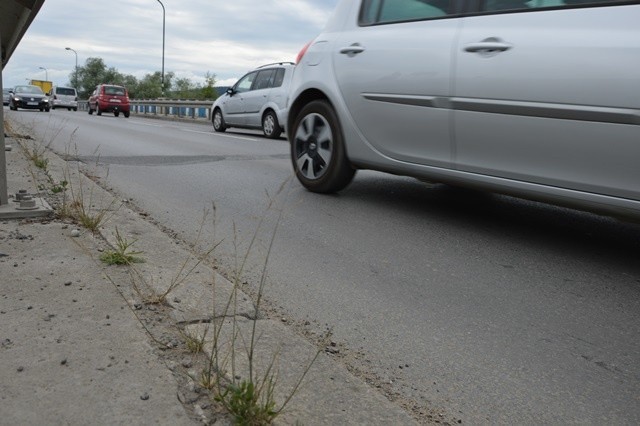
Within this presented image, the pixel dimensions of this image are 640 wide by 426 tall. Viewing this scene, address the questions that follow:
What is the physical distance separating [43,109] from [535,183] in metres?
39.3

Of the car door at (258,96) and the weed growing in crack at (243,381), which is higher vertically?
the car door at (258,96)

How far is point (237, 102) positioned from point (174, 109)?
16263 mm

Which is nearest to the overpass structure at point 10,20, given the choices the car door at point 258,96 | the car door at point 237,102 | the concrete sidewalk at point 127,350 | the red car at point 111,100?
the concrete sidewalk at point 127,350

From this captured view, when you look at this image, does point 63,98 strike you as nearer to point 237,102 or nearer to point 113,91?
point 113,91

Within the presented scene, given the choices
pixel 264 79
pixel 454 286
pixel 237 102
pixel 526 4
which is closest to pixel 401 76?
pixel 526 4

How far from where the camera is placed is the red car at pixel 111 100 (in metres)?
32.1

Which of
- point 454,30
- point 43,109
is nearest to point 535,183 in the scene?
point 454,30

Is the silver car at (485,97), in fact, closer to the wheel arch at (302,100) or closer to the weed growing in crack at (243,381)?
the wheel arch at (302,100)

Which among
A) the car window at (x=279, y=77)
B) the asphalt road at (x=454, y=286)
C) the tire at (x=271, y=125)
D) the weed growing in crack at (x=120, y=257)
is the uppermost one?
the car window at (x=279, y=77)

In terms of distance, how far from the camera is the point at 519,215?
15.3 ft

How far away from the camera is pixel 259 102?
1576cm

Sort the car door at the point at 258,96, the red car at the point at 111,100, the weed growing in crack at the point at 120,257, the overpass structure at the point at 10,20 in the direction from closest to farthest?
the weed growing in crack at the point at 120,257 < the overpass structure at the point at 10,20 < the car door at the point at 258,96 < the red car at the point at 111,100

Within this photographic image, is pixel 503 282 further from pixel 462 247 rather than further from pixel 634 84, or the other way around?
pixel 634 84

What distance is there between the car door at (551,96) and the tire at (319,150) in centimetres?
126
